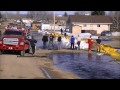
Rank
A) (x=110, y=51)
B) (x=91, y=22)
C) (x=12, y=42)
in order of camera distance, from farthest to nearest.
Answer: (x=91, y=22)
(x=110, y=51)
(x=12, y=42)

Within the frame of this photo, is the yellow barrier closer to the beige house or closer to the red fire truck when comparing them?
the red fire truck

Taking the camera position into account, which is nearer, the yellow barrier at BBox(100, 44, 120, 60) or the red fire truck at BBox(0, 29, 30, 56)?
the red fire truck at BBox(0, 29, 30, 56)

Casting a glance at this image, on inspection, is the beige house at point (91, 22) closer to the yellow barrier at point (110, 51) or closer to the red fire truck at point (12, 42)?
the yellow barrier at point (110, 51)

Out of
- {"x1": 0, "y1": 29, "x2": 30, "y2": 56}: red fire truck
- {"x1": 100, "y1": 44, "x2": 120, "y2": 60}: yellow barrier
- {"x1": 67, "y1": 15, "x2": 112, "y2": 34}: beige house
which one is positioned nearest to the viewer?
{"x1": 0, "y1": 29, "x2": 30, "y2": 56}: red fire truck

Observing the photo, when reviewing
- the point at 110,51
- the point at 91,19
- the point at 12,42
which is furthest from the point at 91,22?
the point at 12,42

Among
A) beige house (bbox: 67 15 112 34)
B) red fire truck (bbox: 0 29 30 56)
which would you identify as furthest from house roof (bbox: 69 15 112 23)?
red fire truck (bbox: 0 29 30 56)

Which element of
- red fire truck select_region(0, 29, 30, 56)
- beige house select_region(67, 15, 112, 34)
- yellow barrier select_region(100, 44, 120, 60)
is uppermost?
beige house select_region(67, 15, 112, 34)

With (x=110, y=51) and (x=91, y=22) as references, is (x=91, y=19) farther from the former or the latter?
(x=110, y=51)

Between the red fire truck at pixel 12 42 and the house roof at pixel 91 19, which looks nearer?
the red fire truck at pixel 12 42

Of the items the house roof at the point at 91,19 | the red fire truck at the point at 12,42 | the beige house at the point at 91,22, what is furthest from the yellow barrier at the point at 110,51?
the house roof at the point at 91,19

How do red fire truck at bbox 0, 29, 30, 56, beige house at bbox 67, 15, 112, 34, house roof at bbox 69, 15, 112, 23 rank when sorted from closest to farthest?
red fire truck at bbox 0, 29, 30, 56, beige house at bbox 67, 15, 112, 34, house roof at bbox 69, 15, 112, 23

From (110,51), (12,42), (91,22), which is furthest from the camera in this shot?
(91,22)
